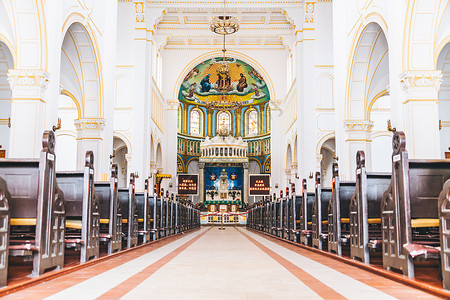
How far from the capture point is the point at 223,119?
36.5m

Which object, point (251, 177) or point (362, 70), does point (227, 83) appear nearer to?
point (251, 177)

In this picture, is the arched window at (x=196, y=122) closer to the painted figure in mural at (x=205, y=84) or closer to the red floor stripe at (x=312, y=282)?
the painted figure in mural at (x=205, y=84)

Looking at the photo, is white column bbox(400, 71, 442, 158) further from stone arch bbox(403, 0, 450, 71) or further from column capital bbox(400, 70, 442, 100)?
stone arch bbox(403, 0, 450, 71)

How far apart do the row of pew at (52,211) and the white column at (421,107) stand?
5.09 metres

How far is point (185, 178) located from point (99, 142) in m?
17.5

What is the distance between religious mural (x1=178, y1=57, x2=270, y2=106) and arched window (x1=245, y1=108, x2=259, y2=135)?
95 cm

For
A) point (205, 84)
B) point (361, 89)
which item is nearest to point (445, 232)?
point (361, 89)

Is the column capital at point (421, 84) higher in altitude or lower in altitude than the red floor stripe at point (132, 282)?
higher

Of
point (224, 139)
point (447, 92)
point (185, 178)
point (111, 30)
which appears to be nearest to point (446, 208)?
point (111, 30)

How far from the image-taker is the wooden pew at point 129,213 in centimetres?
819

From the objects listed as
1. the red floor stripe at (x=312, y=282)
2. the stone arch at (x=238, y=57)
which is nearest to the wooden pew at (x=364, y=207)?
the red floor stripe at (x=312, y=282)

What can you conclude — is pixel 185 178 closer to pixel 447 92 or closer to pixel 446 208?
pixel 447 92

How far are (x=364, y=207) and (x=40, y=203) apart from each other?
3516mm

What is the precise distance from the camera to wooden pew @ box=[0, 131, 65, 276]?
4289 millimetres
